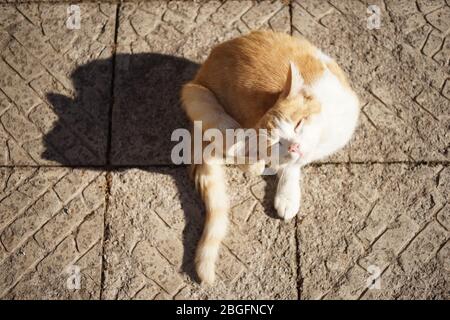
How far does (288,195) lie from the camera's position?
11.4ft

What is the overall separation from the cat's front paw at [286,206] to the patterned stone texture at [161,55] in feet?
2.96

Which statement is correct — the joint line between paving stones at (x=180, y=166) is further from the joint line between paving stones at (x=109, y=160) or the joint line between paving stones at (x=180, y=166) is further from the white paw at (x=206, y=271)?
the white paw at (x=206, y=271)

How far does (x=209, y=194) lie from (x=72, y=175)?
113 centimetres

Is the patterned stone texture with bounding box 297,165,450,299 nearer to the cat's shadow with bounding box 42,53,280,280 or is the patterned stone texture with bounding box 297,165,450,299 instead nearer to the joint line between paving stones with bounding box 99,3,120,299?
the cat's shadow with bounding box 42,53,280,280

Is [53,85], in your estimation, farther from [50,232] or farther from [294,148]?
[294,148]

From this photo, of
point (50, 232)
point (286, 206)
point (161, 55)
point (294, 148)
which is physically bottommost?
point (50, 232)

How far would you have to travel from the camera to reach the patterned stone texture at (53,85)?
3742 mm

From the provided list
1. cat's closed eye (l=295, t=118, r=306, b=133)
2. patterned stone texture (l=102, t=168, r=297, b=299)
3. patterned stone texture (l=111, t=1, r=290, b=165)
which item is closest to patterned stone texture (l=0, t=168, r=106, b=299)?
patterned stone texture (l=102, t=168, r=297, b=299)

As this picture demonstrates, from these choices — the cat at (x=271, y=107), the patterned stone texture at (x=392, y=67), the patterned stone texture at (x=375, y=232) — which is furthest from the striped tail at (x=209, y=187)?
the patterned stone texture at (x=392, y=67)

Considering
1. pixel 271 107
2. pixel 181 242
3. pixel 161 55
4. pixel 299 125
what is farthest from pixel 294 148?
pixel 161 55

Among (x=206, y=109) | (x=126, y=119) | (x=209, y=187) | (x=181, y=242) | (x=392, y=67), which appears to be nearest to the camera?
(x=206, y=109)

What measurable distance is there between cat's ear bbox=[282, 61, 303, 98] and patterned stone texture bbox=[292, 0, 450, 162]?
1.17 metres

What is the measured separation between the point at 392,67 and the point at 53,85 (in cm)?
285

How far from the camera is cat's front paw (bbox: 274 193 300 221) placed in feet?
11.3
